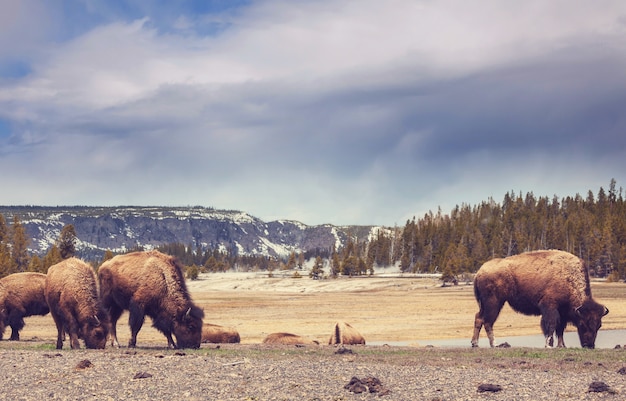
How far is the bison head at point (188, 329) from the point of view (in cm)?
2322

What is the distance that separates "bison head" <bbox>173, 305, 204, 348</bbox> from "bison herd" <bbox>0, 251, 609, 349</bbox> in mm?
34

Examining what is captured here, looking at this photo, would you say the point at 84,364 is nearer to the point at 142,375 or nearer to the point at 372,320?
the point at 142,375

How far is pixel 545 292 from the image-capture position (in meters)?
26.0

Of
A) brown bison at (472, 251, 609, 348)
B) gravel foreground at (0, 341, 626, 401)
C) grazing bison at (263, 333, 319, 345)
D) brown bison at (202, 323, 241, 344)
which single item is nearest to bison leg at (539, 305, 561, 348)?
brown bison at (472, 251, 609, 348)

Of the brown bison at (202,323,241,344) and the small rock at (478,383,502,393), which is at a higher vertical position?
the small rock at (478,383,502,393)

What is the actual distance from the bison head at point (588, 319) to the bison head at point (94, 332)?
1723 centimetres

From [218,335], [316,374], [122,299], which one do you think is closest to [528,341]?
[218,335]

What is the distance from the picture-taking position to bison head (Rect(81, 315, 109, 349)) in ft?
73.1

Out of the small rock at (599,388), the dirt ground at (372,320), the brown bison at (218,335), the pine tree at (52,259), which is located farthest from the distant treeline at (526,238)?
the small rock at (599,388)

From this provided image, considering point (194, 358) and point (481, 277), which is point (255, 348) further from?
point (481, 277)

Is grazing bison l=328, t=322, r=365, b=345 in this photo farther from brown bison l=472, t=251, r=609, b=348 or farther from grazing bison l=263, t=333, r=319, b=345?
brown bison l=472, t=251, r=609, b=348

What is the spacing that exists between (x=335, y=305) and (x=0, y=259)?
36.7 metres

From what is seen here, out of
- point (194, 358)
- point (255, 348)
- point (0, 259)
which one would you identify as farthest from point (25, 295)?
point (0, 259)

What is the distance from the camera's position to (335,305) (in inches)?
2707
